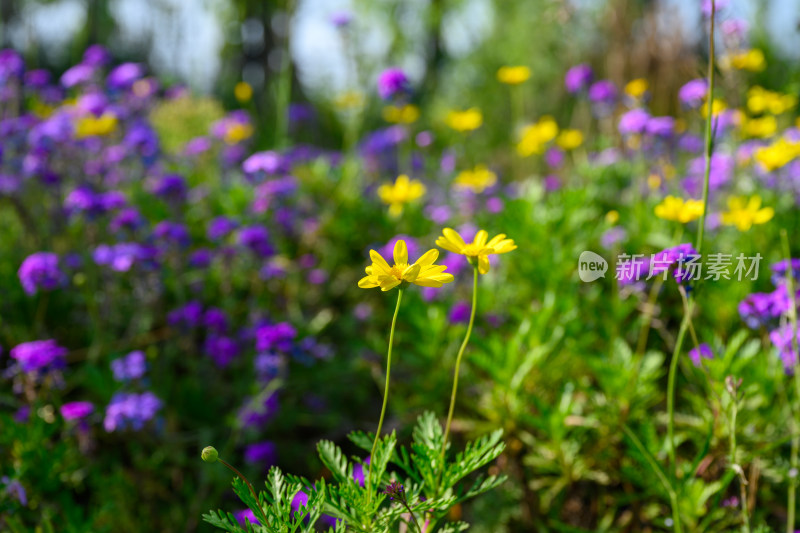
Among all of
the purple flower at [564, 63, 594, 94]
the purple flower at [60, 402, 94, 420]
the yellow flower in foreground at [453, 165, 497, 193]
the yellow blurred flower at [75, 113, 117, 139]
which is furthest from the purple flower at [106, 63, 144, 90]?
the purple flower at [564, 63, 594, 94]

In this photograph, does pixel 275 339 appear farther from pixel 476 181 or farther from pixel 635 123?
pixel 635 123

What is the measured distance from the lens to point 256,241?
2811mm

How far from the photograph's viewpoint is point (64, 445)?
1.78m

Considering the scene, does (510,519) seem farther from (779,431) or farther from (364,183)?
(364,183)

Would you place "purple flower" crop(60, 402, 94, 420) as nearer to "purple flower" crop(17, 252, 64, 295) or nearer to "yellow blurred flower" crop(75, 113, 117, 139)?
"purple flower" crop(17, 252, 64, 295)

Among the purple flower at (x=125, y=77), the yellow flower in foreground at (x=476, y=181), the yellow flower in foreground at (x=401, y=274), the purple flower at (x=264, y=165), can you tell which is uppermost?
the purple flower at (x=125, y=77)

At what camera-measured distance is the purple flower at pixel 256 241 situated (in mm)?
2783

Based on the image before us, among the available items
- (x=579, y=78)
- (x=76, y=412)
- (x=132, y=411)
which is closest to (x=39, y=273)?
(x=76, y=412)

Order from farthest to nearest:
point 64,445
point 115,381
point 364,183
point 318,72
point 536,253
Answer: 1. point 318,72
2. point 364,183
3. point 536,253
4. point 115,381
5. point 64,445

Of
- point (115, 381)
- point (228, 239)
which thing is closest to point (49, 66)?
point (228, 239)

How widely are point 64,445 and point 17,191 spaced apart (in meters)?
1.79

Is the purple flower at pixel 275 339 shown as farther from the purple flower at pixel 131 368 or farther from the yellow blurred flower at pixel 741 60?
the yellow blurred flower at pixel 741 60

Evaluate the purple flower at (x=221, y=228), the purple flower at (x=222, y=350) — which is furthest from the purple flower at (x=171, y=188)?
the purple flower at (x=222, y=350)

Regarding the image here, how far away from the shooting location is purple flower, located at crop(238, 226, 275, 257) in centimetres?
278
